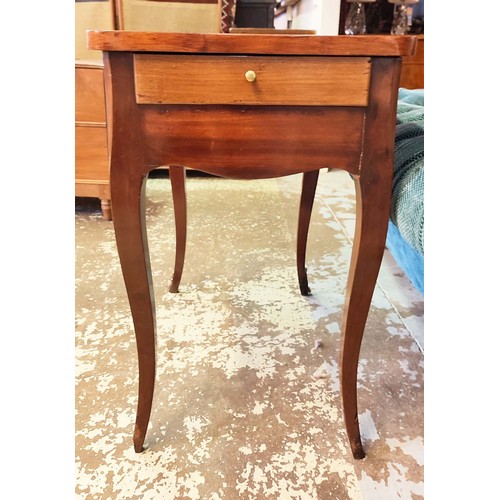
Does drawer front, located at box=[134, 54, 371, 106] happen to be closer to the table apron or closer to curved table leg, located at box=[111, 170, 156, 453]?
the table apron

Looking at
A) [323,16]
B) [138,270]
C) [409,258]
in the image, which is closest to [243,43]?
[138,270]

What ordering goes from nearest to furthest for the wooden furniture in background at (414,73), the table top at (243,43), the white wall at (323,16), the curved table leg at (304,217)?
the table top at (243,43)
the curved table leg at (304,217)
the white wall at (323,16)
the wooden furniture in background at (414,73)

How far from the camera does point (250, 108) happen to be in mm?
651

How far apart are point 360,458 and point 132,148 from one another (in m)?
0.67

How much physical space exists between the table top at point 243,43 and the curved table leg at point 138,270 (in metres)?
0.18

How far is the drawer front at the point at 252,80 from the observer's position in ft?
2.04

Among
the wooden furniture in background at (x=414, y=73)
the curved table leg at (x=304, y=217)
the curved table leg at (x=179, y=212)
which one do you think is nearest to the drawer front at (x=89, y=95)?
the curved table leg at (x=179, y=212)

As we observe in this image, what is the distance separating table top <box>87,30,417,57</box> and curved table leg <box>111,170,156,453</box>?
185mm

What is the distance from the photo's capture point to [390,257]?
5.76 feet

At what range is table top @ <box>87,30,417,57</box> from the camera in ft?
1.98

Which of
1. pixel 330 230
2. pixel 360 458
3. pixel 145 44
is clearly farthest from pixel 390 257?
pixel 145 44

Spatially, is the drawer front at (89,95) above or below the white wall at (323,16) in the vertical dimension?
below

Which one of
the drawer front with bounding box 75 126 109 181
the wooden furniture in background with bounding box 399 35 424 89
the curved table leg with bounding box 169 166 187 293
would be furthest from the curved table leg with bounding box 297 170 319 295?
the wooden furniture in background with bounding box 399 35 424 89

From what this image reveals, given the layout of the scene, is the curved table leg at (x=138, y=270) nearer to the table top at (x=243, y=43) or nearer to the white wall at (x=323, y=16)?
the table top at (x=243, y=43)
